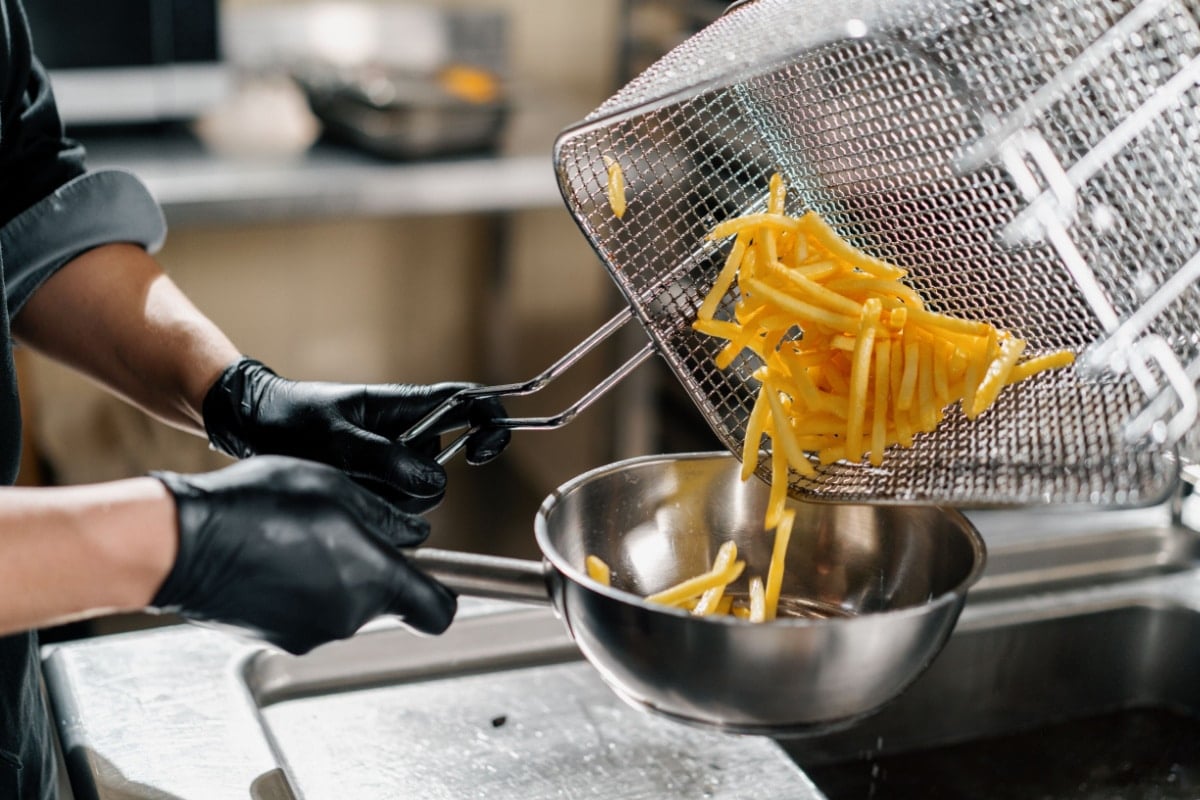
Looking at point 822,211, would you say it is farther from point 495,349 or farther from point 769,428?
point 495,349

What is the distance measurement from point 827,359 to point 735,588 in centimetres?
18

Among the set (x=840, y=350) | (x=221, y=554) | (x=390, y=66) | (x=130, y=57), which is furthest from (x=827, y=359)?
(x=390, y=66)

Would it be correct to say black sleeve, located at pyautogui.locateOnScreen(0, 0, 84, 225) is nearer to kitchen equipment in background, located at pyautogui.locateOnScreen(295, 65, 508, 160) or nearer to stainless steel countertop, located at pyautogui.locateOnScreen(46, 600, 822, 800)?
stainless steel countertop, located at pyautogui.locateOnScreen(46, 600, 822, 800)

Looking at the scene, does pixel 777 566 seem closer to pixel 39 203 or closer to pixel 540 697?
pixel 540 697

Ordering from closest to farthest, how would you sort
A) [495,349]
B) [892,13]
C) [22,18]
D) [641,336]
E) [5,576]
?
[5,576]
[892,13]
[22,18]
[641,336]
[495,349]

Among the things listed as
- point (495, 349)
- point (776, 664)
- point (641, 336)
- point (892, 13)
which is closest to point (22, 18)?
point (892, 13)

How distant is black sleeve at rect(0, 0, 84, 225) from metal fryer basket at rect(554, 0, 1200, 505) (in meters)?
0.47

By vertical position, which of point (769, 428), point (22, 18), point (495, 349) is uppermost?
point (22, 18)

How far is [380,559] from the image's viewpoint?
763 millimetres

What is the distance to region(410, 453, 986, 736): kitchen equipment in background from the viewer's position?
0.73 meters

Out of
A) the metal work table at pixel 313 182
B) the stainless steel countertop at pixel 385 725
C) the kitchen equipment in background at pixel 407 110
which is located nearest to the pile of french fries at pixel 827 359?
the stainless steel countertop at pixel 385 725

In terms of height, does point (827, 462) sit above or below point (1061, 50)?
below

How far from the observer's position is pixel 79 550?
28.3 inches

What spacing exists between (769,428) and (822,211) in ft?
0.73
